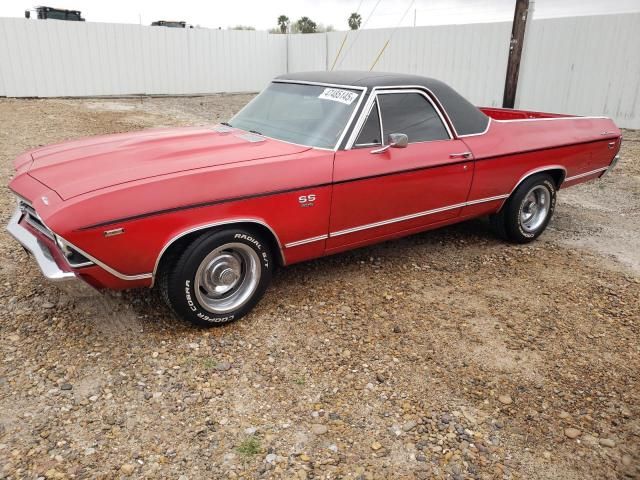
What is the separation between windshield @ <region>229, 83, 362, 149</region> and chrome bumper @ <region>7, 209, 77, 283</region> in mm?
1758

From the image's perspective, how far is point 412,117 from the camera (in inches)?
164

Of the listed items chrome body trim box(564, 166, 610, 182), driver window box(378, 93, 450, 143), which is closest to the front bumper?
driver window box(378, 93, 450, 143)

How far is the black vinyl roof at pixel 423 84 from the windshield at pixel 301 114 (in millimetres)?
122

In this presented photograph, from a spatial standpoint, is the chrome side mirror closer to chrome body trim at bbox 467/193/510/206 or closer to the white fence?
chrome body trim at bbox 467/193/510/206

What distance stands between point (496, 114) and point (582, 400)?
405 cm

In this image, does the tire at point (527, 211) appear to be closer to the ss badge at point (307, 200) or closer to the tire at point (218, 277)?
the ss badge at point (307, 200)

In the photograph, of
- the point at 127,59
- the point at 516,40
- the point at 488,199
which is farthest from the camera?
the point at 127,59

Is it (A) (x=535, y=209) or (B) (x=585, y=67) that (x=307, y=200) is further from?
(B) (x=585, y=67)

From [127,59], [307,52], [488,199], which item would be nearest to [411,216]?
[488,199]

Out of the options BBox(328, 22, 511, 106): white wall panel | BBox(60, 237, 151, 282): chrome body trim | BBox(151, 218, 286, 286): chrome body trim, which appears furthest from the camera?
BBox(328, 22, 511, 106): white wall panel

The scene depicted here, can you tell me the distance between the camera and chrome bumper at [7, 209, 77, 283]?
9.43 ft

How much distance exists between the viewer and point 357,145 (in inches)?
148

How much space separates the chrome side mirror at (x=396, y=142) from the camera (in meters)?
3.74

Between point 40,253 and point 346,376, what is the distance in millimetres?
1921
